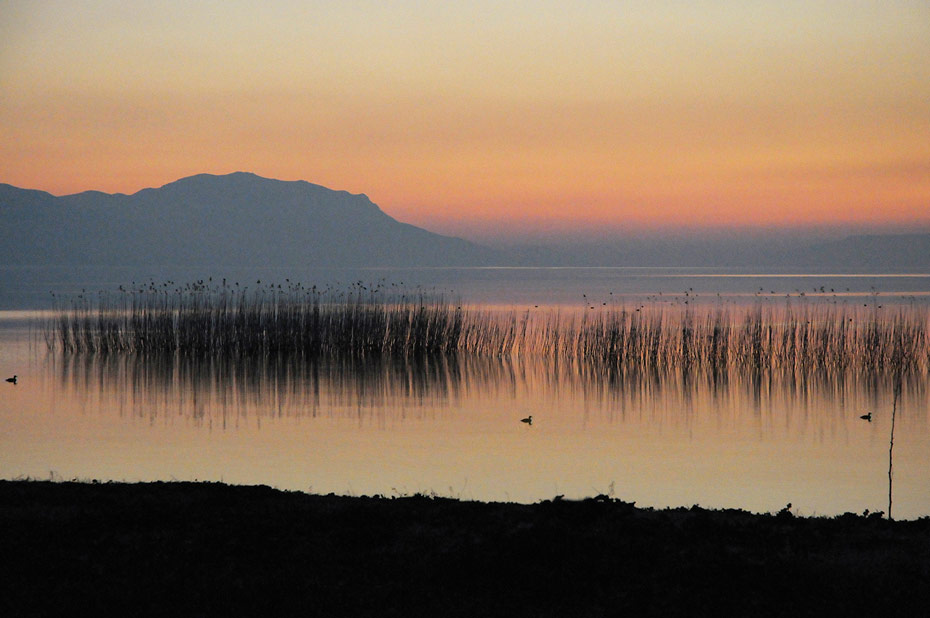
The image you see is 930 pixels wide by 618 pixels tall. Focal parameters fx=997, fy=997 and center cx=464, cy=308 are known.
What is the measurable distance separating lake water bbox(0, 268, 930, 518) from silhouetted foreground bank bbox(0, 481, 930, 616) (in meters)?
2.32

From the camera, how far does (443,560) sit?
5719 mm

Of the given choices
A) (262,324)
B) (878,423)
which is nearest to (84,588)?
(878,423)

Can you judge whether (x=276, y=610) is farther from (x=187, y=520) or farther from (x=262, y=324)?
(x=262, y=324)

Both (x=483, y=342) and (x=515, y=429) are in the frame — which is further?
(x=483, y=342)

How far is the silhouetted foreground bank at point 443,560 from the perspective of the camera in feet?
16.9

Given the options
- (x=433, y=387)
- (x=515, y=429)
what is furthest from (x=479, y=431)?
(x=433, y=387)

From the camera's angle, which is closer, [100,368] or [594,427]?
[594,427]

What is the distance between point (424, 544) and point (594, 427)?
826cm

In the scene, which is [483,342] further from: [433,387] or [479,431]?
[479,431]

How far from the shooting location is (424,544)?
6004mm

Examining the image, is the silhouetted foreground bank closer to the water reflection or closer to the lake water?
the lake water

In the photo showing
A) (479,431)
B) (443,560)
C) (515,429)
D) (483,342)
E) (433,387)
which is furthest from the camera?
(483,342)

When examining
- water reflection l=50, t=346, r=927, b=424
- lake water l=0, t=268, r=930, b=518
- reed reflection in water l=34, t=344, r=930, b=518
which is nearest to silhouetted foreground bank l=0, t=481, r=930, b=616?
lake water l=0, t=268, r=930, b=518

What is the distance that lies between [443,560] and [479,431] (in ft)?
26.0
